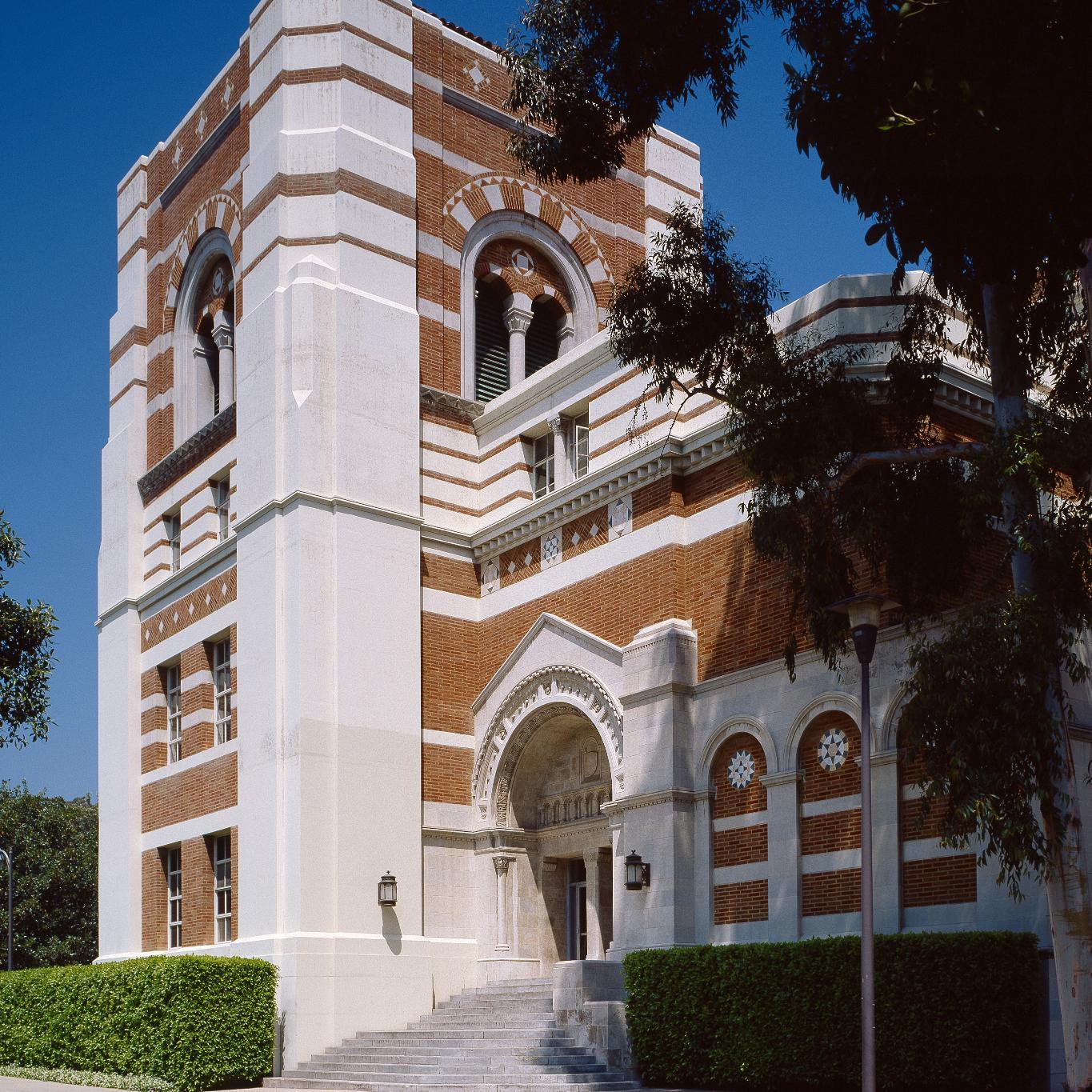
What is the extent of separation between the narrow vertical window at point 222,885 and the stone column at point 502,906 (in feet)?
15.5

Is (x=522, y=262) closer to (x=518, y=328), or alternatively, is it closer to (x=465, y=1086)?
(x=518, y=328)

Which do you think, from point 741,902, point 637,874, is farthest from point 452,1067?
point 741,902

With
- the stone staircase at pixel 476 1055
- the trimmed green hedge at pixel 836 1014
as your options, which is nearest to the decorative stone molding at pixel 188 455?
the stone staircase at pixel 476 1055

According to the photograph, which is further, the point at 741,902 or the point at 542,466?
the point at 542,466

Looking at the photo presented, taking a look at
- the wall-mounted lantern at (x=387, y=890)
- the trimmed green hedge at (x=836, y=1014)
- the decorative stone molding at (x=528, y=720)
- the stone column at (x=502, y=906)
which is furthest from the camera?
the stone column at (x=502, y=906)

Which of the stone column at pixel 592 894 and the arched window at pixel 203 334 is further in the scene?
the arched window at pixel 203 334

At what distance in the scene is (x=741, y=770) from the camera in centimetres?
2088

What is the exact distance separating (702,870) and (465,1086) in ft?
14.4

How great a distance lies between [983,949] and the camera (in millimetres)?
16188

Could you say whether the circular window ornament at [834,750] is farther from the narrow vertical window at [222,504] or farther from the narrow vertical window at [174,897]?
the narrow vertical window at [174,897]

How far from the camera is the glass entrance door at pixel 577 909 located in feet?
83.3

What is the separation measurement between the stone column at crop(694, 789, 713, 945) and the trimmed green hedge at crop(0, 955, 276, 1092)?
6675 millimetres

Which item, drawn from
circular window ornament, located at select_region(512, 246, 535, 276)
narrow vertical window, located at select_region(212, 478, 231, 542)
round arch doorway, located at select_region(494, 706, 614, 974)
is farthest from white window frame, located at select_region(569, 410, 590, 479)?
narrow vertical window, located at select_region(212, 478, 231, 542)

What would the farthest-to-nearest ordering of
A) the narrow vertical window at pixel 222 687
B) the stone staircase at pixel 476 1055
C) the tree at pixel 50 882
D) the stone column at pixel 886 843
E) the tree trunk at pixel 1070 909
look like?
1. the tree at pixel 50 882
2. the narrow vertical window at pixel 222 687
3. the stone staircase at pixel 476 1055
4. the stone column at pixel 886 843
5. the tree trunk at pixel 1070 909
